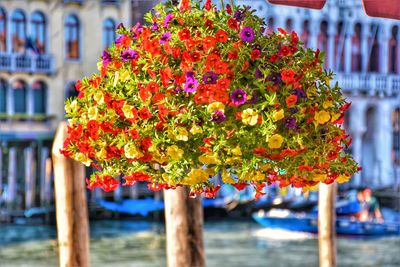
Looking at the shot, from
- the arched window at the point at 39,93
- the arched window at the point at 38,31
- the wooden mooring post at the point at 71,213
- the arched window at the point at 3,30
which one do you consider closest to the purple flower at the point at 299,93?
the wooden mooring post at the point at 71,213

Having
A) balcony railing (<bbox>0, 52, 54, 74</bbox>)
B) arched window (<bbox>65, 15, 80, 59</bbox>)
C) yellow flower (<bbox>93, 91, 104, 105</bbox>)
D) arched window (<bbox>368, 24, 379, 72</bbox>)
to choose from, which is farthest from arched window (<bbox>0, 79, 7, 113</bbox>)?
yellow flower (<bbox>93, 91, 104, 105</bbox>)

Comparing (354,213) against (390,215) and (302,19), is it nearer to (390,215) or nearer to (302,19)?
(390,215)

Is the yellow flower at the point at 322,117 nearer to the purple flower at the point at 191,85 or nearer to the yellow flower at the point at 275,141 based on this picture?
the yellow flower at the point at 275,141

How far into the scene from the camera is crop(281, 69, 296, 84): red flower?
7.79 feet

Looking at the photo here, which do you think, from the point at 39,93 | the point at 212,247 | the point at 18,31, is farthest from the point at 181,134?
the point at 39,93

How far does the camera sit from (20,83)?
744 inches

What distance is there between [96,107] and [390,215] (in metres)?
17.6

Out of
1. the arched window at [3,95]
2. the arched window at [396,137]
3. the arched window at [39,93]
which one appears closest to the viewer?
the arched window at [3,95]

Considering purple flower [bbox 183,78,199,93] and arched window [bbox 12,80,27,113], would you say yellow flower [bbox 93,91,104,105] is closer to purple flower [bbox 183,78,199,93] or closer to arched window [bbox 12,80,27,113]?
purple flower [bbox 183,78,199,93]

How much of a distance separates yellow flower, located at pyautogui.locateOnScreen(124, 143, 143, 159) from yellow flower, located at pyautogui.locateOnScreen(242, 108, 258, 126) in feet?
0.83

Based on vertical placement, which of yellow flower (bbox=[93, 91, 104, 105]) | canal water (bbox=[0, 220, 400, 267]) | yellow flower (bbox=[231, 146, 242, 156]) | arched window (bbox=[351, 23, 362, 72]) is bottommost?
canal water (bbox=[0, 220, 400, 267])

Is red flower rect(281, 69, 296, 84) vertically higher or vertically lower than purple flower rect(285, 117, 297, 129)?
higher

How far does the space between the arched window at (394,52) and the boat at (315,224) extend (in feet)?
12.8

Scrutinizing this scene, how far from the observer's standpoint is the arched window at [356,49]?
21625 mm
